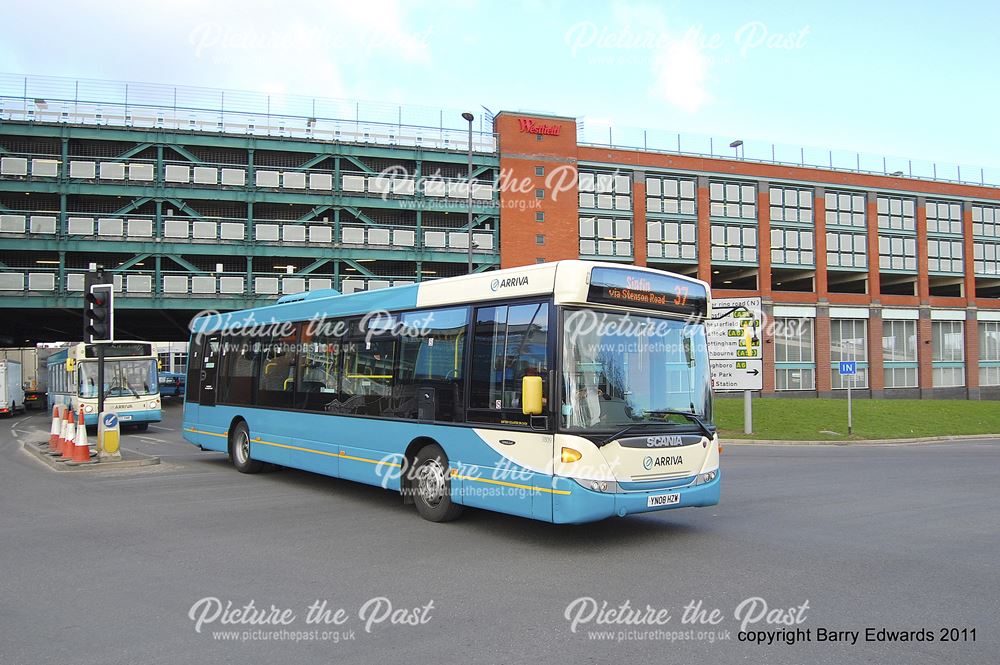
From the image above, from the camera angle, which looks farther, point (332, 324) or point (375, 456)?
point (332, 324)

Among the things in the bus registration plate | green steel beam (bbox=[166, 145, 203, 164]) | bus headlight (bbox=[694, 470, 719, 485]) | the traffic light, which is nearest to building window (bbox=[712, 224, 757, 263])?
green steel beam (bbox=[166, 145, 203, 164])

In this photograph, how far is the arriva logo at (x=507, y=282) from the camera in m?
8.58

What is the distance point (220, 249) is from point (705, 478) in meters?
39.9

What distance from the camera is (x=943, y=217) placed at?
195 feet

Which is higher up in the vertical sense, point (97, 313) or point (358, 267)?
point (358, 267)

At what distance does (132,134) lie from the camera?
143ft

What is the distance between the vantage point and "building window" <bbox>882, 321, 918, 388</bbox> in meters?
56.2

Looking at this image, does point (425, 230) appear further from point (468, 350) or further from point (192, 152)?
point (468, 350)

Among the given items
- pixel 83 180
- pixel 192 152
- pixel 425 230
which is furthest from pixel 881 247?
pixel 83 180

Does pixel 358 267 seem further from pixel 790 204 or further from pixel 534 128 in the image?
pixel 790 204

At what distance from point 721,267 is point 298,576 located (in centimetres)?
5155

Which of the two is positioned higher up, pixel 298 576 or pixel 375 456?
pixel 375 456

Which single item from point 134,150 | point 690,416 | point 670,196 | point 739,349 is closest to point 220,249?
point 134,150

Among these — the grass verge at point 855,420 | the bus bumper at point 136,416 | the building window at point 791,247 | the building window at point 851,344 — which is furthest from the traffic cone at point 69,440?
the building window at point 851,344
